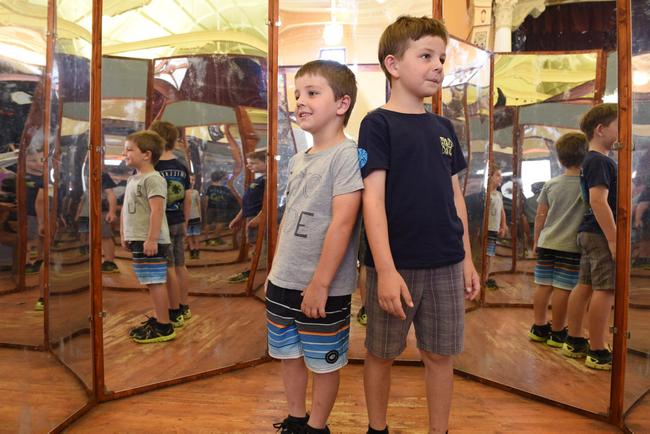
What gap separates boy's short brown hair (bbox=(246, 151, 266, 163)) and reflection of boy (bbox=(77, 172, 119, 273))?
578 mm

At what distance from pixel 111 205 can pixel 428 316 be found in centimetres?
117

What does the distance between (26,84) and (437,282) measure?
1.25 m

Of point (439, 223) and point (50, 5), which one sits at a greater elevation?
point (50, 5)

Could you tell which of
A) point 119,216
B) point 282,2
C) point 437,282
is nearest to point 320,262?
point 437,282

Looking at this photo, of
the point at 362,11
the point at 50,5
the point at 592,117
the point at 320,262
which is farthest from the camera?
the point at 362,11

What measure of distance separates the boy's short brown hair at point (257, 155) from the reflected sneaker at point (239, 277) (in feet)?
1.61

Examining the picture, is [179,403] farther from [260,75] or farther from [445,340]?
[260,75]

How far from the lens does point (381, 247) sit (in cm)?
128

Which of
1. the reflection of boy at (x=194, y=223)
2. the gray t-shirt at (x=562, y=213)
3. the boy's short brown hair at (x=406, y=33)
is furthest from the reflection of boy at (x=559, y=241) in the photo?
the reflection of boy at (x=194, y=223)

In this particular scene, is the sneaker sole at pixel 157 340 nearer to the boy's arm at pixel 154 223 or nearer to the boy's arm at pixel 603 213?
the boy's arm at pixel 154 223

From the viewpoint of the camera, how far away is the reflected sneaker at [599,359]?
1.73m

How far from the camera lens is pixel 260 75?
215 centimetres

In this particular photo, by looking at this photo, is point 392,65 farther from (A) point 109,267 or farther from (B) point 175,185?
(A) point 109,267

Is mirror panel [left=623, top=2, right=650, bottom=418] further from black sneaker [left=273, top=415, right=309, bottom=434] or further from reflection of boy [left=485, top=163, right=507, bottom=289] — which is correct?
→ black sneaker [left=273, top=415, right=309, bottom=434]
